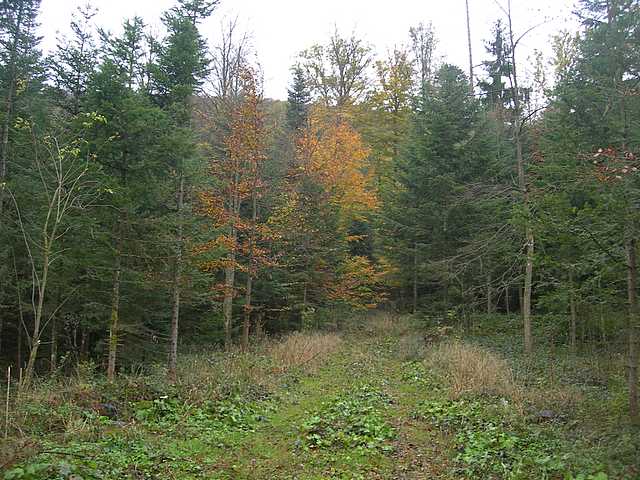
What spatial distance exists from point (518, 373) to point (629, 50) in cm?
680

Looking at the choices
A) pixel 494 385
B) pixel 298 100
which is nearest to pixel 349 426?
pixel 494 385

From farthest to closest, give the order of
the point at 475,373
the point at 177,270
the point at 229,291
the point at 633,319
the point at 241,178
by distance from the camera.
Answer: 1. the point at 241,178
2. the point at 229,291
3. the point at 177,270
4. the point at 475,373
5. the point at 633,319

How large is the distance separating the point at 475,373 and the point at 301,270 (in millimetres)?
11328

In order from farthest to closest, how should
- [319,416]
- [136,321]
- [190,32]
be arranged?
1. [136,321]
2. [190,32]
3. [319,416]

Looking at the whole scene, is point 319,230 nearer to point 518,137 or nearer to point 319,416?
point 518,137

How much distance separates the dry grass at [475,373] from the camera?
952 cm

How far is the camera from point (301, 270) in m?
21.1

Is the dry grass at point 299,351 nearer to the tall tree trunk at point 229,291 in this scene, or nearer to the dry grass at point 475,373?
the tall tree trunk at point 229,291

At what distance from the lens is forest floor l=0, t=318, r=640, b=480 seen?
5.89 meters

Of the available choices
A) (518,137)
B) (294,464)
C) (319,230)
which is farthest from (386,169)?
(294,464)

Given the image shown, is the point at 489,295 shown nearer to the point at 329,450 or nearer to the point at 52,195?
the point at 329,450

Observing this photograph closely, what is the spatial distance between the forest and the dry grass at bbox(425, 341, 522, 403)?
78mm

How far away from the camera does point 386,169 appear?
29.9 metres

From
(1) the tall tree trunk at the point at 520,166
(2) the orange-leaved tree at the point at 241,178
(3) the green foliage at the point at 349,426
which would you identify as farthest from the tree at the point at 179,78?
(1) the tall tree trunk at the point at 520,166
